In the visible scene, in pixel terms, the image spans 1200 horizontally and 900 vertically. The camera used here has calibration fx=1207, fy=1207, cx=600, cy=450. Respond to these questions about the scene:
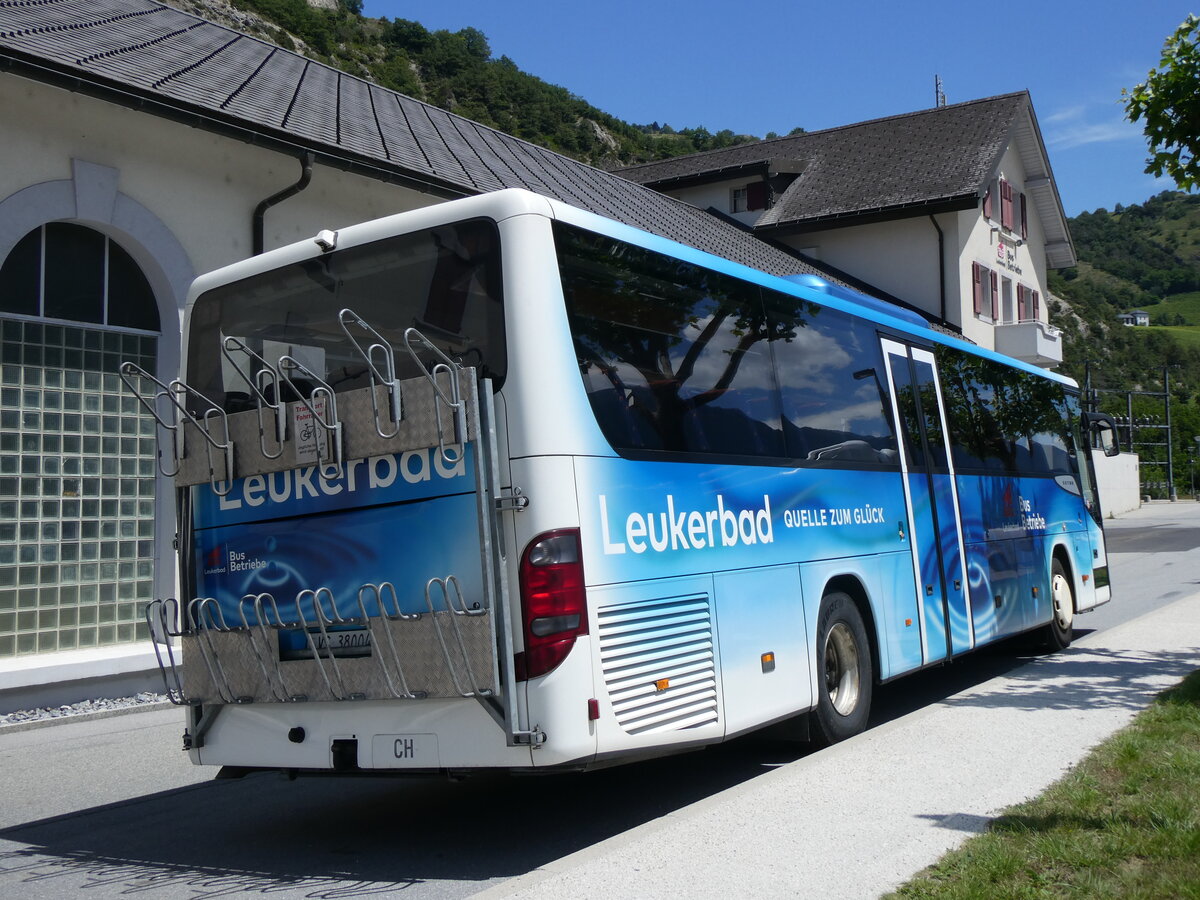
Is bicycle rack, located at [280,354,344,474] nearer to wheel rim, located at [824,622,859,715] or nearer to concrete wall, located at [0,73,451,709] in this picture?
wheel rim, located at [824,622,859,715]

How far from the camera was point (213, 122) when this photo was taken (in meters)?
11.7

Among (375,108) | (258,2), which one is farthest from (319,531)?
(258,2)

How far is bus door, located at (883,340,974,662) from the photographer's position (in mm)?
9102

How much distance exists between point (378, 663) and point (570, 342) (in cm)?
172

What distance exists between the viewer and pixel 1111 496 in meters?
48.9

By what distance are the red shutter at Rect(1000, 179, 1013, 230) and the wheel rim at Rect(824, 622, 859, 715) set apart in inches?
1130

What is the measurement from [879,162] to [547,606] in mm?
30827

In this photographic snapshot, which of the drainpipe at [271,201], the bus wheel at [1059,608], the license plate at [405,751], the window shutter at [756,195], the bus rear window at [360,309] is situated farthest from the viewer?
the window shutter at [756,195]

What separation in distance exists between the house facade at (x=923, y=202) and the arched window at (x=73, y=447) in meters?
22.9

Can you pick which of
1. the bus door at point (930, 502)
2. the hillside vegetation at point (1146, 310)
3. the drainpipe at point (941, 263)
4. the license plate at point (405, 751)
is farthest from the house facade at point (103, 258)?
the hillside vegetation at point (1146, 310)

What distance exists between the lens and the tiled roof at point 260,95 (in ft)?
36.1

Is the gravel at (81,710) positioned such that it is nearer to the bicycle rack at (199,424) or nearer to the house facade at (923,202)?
the bicycle rack at (199,424)

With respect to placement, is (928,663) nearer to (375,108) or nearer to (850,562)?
(850,562)

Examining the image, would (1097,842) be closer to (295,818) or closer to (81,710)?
(295,818)
